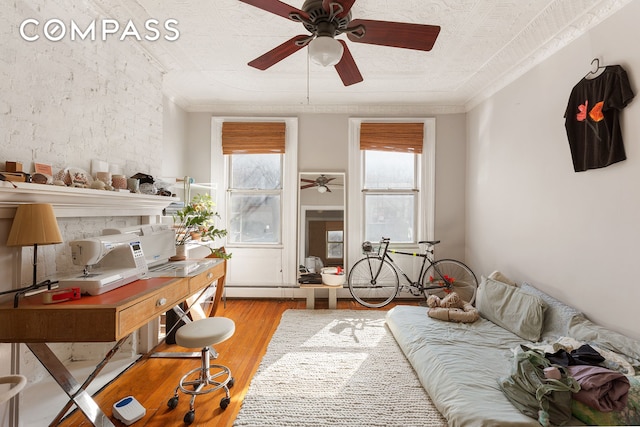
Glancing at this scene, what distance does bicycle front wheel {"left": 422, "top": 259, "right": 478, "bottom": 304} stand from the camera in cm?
404

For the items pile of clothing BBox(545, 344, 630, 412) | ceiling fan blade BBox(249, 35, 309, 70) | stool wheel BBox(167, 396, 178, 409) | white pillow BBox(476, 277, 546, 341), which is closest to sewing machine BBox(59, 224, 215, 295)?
stool wheel BBox(167, 396, 178, 409)

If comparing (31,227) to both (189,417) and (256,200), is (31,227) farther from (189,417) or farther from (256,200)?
(256,200)

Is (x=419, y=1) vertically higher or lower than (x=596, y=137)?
higher

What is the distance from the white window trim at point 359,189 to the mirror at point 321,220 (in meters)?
0.12

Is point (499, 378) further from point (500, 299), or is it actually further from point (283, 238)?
point (283, 238)

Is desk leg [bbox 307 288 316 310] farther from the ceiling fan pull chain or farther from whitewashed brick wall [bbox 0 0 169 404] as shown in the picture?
the ceiling fan pull chain

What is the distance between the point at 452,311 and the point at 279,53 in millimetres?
2787

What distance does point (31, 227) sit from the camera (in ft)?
4.70

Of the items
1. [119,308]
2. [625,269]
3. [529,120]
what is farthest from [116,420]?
[529,120]

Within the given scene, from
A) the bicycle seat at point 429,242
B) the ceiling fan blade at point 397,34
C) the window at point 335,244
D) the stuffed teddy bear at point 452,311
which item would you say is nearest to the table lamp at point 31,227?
the ceiling fan blade at point 397,34

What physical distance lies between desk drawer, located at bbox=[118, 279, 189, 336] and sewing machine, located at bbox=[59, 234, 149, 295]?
0.22 m

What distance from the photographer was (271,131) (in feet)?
14.1

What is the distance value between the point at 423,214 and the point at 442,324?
179cm

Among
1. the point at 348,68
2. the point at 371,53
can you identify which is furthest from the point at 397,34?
the point at 371,53
